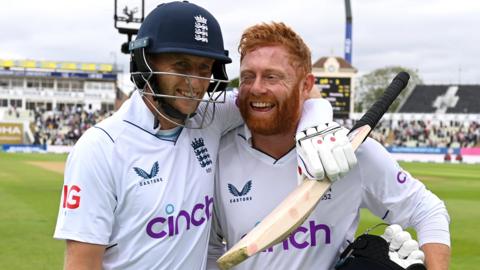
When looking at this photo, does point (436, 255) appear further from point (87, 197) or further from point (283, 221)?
point (87, 197)

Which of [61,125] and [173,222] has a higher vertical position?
[173,222]

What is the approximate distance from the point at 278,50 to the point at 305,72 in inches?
7.3

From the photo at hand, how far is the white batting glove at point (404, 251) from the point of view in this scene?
2.37 m

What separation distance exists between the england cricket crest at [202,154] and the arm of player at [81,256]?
0.58 m

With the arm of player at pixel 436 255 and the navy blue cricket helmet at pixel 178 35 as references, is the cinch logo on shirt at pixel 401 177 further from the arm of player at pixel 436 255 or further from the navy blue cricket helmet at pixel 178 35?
the navy blue cricket helmet at pixel 178 35

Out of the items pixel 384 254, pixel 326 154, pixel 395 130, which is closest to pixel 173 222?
pixel 326 154

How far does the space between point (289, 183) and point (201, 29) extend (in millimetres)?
786

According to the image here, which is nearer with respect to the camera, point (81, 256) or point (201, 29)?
point (81, 256)

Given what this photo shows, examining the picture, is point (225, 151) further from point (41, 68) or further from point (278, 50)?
point (41, 68)

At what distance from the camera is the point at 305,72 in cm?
274

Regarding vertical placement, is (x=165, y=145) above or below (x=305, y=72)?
below

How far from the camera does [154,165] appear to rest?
2312 mm

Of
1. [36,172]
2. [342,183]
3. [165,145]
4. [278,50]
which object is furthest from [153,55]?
[36,172]

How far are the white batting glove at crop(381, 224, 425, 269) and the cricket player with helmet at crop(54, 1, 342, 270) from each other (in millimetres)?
757
